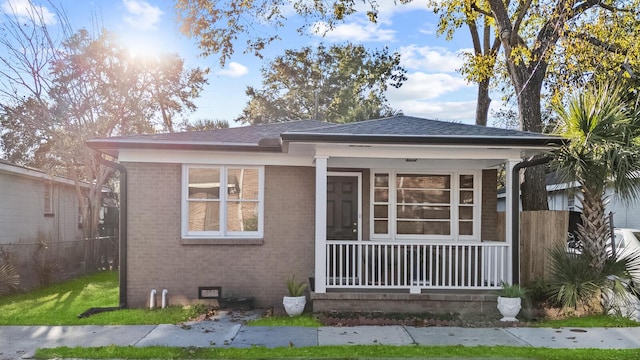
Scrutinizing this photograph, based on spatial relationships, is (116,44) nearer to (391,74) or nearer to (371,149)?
(371,149)

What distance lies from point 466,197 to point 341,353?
5.71 metres

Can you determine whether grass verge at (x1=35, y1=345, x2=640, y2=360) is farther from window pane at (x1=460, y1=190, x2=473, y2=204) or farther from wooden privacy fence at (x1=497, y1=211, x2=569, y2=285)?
window pane at (x1=460, y1=190, x2=473, y2=204)

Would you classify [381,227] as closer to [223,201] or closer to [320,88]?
[223,201]

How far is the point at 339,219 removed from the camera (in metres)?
10.9

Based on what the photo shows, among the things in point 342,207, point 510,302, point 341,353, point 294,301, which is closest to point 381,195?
point 342,207

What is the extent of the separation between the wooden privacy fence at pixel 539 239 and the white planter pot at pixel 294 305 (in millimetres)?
4511

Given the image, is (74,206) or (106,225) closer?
(74,206)

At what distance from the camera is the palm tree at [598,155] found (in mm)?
8422

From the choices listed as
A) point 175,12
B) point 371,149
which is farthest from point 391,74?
point 371,149

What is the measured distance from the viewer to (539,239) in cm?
980

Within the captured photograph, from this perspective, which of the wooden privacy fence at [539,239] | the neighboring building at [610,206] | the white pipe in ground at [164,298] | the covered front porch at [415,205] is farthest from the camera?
the neighboring building at [610,206]

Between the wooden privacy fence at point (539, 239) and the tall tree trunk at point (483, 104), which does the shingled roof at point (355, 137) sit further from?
the tall tree trunk at point (483, 104)

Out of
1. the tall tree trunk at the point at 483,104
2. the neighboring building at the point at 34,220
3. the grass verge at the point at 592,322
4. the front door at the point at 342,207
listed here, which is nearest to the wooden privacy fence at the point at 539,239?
the grass verge at the point at 592,322

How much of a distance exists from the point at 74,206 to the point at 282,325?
13.9m
